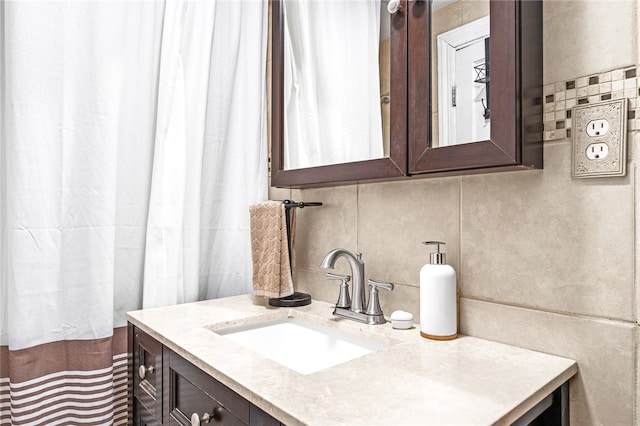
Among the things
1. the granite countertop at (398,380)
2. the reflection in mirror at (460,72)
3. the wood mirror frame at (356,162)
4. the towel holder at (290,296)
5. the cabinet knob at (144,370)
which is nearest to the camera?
the granite countertop at (398,380)

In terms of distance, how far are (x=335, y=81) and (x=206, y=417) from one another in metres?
0.95

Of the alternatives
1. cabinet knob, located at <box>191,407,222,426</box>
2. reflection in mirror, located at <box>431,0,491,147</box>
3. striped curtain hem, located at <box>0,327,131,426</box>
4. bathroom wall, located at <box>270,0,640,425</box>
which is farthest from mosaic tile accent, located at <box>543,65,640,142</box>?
striped curtain hem, located at <box>0,327,131,426</box>

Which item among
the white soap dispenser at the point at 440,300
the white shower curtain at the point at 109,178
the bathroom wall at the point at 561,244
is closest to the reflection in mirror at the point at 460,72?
the bathroom wall at the point at 561,244

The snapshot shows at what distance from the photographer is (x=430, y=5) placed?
95 cm

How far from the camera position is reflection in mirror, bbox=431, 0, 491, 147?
859 mm

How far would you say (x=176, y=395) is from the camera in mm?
981

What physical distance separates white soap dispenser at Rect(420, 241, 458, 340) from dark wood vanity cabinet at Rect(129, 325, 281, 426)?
43 cm

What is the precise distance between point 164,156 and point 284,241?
49 centimetres

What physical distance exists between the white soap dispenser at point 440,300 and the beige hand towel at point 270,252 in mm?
491

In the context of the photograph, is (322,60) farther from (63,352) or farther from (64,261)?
(63,352)

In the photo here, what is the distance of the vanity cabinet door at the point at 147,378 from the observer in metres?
1.05

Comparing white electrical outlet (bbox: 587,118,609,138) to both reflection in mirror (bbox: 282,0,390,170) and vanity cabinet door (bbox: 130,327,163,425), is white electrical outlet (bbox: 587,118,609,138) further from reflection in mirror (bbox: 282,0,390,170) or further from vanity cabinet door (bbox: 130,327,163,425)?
vanity cabinet door (bbox: 130,327,163,425)

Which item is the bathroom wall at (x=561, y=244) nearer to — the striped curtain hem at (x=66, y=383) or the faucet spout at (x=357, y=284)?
the faucet spout at (x=357, y=284)

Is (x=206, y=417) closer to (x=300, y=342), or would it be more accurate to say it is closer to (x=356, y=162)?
(x=300, y=342)
